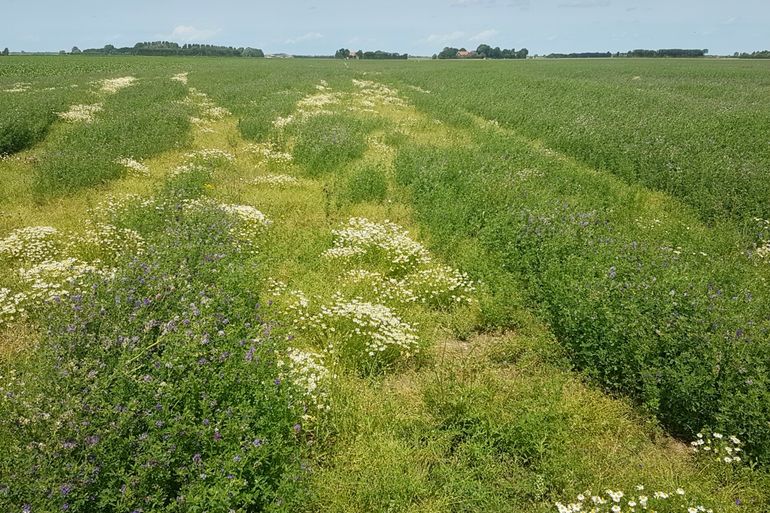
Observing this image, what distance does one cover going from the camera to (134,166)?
475 inches

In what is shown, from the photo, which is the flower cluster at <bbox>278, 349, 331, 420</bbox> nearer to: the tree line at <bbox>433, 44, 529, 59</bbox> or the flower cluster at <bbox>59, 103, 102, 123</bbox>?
the flower cluster at <bbox>59, 103, 102, 123</bbox>

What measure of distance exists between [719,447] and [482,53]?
172m

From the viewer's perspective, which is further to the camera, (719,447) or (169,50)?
(169,50)

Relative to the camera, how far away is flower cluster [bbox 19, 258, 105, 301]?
19.5 ft

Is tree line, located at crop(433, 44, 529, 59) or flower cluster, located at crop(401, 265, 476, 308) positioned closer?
flower cluster, located at crop(401, 265, 476, 308)

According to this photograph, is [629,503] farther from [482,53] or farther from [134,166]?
[482,53]

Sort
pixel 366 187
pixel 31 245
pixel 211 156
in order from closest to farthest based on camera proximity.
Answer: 1. pixel 31 245
2. pixel 366 187
3. pixel 211 156

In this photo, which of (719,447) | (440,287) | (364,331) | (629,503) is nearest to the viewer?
(629,503)

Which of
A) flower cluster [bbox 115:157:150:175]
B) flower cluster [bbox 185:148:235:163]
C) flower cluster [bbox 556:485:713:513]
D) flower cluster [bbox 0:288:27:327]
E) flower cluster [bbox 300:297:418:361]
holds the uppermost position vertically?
flower cluster [bbox 185:148:235:163]

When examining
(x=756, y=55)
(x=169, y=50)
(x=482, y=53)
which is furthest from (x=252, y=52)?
(x=756, y=55)

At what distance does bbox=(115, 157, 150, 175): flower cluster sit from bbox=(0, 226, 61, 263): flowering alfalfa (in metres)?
4.24

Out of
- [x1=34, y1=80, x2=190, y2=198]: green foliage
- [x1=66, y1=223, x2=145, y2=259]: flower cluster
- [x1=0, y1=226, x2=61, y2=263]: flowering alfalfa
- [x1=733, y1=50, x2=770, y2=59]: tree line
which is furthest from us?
[x1=733, y1=50, x2=770, y2=59]: tree line

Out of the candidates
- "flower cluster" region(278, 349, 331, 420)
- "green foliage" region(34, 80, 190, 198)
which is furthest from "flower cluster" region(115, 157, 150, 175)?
"flower cluster" region(278, 349, 331, 420)

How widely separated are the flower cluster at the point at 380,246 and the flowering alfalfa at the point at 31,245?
4.52m
